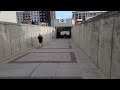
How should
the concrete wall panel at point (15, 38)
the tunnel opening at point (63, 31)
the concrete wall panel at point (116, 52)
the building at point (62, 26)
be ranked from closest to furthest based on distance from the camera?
the concrete wall panel at point (116, 52) < the concrete wall panel at point (15, 38) < the building at point (62, 26) < the tunnel opening at point (63, 31)

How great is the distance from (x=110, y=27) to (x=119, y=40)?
1.09 meters

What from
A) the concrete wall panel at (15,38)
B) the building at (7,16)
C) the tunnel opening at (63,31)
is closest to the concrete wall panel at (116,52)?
the concrete wall panel at (15,38)

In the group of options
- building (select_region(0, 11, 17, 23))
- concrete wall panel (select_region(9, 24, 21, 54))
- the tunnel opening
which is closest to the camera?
concrete wall panel (select_region(9, 24, 21, 54))

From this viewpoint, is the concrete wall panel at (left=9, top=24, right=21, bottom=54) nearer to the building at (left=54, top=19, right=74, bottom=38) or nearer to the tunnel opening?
the building at (left=54, top=19, right=74, bottom=38)

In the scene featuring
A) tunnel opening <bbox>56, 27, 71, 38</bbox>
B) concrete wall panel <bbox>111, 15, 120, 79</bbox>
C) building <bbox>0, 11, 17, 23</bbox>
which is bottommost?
concrete wall panel <bbox>111, 15, 120, 79</bbox>

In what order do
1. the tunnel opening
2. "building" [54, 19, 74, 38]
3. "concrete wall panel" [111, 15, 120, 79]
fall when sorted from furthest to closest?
the tunnel opening
"building" [54, 19, 74, 38]
"concrete wall panel" [111, 15, 120, 79]

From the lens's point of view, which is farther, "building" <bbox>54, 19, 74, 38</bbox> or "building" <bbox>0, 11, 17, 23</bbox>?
"building" <bbox>54, 19, 74, 38</bbox>

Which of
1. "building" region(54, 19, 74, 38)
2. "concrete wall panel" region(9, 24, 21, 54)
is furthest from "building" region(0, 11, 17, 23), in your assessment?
"building" region(54, 19, 74, 38)

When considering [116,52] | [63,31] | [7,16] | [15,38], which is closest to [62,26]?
[63,31]

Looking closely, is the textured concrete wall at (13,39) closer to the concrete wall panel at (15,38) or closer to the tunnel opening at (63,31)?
the concrete wall panel at (15,38)

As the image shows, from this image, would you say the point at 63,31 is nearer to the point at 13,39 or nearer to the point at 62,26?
the point at 62,26

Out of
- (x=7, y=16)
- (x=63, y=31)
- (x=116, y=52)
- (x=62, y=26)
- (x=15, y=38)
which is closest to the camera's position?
(x=116, y=52)

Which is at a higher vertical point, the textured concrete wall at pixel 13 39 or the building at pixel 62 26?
the building at pixel 62 26
